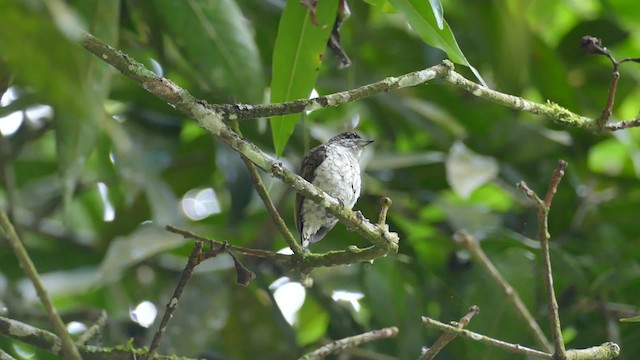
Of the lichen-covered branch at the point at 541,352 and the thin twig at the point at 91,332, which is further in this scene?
the thin twig at the point at 91,332

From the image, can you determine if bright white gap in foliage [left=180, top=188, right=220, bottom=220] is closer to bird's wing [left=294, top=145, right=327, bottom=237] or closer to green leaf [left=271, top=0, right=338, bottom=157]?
bird's wing [left=294, top=145, right=327, bottom=237]

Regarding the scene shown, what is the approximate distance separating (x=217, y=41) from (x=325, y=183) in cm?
73

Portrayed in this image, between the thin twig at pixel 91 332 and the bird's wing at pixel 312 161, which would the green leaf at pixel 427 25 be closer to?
the thin twig at pixel 91 332

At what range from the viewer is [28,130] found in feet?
13.3

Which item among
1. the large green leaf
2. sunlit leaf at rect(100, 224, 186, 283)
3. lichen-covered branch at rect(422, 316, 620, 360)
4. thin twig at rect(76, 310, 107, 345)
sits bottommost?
lichen-covered branch at rect(422, 316, 620, 360)

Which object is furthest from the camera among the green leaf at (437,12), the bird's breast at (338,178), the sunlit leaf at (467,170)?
the sunlit leaf at (467,170)

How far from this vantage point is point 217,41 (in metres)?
2.99

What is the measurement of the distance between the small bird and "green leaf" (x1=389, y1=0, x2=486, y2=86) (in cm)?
107

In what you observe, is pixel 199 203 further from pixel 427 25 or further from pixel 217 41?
pixel 427 25

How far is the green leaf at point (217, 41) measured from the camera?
117 inches

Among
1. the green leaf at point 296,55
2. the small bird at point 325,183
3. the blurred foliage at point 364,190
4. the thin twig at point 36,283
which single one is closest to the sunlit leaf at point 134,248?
the blurred foliage at point 364,190

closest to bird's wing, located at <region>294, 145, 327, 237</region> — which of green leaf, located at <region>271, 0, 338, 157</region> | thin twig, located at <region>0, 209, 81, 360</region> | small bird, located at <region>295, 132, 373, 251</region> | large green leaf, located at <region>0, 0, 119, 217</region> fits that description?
small bird, located at <region>295, 132, 373, 251</region>

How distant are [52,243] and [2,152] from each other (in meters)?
0.58

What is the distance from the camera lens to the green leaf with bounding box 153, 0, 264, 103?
2965mm
